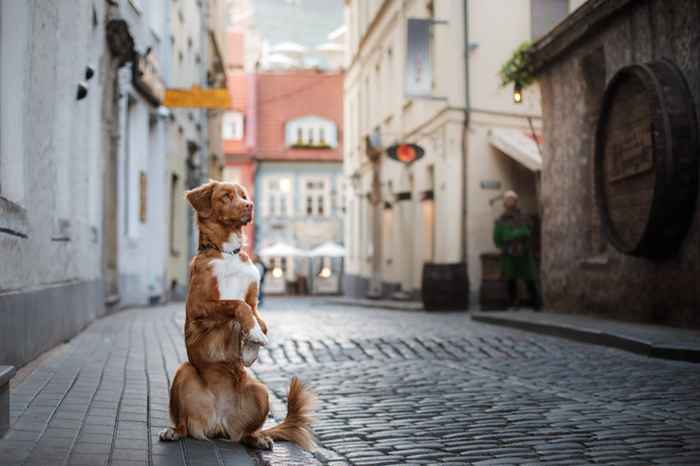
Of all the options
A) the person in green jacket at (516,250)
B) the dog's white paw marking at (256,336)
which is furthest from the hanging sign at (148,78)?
the dog's white paw marking at (256,336)

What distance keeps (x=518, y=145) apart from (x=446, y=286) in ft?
11.7

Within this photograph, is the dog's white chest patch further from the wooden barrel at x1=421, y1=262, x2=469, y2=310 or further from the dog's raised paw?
the wooden barrel at x1=421, y1=262, x2=469, y2=310

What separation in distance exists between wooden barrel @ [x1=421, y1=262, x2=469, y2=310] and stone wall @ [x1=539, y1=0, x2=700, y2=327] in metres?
3.03

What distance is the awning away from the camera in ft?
62.2

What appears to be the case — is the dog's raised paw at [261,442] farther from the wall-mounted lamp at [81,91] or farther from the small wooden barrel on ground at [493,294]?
the small wooden barrel on ground at [493,294]

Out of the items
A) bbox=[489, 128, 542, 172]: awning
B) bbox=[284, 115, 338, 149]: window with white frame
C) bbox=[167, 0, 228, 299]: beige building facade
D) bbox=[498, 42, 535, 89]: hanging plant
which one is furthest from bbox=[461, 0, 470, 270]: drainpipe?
bbox=[284, 115, 338, 149]: window with white frame

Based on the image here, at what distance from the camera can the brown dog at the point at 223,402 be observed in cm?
478

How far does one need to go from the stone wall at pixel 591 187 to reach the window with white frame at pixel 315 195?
114 feet

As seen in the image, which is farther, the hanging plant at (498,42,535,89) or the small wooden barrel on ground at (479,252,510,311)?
the small wooden barrel on ground at (479,252,510,311)

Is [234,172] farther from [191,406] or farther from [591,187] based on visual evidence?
[191,406]

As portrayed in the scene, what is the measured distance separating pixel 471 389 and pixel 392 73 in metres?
21.6

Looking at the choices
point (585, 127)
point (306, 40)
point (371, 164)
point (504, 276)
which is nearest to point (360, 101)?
point (371, 164)

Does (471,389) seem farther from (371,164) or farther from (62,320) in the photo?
(371,164)

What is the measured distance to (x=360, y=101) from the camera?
34.4 meters
